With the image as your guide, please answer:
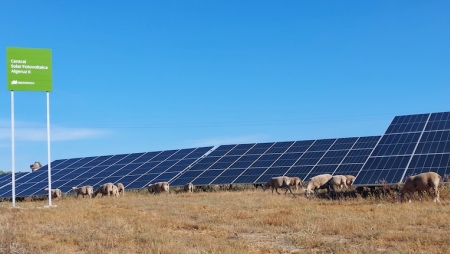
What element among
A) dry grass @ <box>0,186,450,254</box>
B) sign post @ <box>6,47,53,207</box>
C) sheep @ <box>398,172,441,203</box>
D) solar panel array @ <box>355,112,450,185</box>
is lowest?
dry grass @ <box>0,186,450,254</box>

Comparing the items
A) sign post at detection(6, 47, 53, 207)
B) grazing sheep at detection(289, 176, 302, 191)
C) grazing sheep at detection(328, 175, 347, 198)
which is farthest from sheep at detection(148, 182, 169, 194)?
sign post at detection(6, 47, 53, 207)

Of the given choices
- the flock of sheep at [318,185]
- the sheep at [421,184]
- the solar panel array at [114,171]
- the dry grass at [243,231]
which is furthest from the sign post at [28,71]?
the solar panel array at [114,171]

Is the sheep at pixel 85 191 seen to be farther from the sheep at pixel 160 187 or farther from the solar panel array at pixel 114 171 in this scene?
the sheep at pixel 160 187

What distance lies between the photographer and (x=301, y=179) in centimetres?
3028

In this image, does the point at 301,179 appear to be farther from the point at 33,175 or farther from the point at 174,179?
the point at 33,175

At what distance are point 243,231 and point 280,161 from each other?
22.4 metres

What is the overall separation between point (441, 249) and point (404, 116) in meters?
22.4

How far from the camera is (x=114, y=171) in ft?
129

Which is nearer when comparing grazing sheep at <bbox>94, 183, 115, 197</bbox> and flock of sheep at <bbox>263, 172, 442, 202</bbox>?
flock of sheep at <bbox>263, 172, 442, 202</bbox>

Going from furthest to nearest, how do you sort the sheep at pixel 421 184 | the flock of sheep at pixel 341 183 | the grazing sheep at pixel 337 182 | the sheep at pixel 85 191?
the sheep at pixel 85 191, the grazing sheep at pixel 337 182, the flock of sheep at pixel 341 183, the sheep at pixel 421 184

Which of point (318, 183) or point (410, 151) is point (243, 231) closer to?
point (410, 151)

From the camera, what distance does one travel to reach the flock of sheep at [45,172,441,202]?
18172mm

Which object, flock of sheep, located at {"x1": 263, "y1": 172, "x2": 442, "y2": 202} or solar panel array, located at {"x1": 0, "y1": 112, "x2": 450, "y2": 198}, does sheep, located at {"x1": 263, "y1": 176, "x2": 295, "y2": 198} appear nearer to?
flock of sheep, located at {"x1": 263, "y1": 172, "x2": 442, "y2": 202}

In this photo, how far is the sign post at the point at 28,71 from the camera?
20.2 m
